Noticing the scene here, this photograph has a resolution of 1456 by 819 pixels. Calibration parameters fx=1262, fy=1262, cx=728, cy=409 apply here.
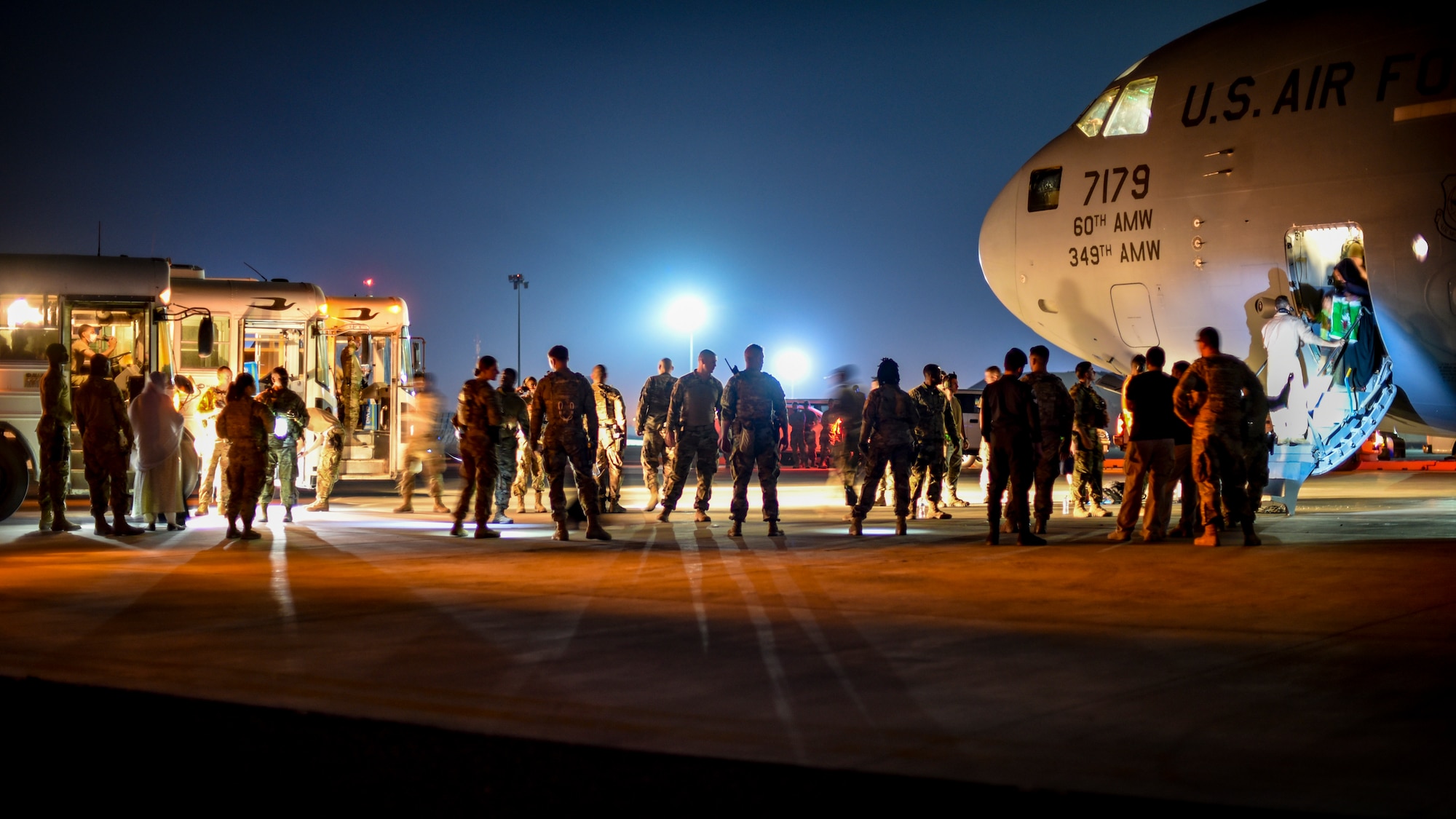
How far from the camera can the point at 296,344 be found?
1811 cm

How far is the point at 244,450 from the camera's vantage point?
1155cm

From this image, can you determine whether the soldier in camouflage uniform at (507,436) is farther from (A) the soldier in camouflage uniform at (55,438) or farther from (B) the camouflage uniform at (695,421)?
(A) the soldier in camouflage uniform at (55,438)

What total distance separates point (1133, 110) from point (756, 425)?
5686 mm

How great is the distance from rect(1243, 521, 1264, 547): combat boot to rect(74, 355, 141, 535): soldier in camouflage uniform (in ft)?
33.1

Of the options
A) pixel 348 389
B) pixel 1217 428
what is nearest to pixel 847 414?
pixel 1217 428

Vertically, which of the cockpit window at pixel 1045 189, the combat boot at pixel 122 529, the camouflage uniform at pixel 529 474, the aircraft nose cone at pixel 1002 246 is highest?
the cockpit window at pixel 1045 189

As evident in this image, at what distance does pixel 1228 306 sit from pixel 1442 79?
2942 millimetres

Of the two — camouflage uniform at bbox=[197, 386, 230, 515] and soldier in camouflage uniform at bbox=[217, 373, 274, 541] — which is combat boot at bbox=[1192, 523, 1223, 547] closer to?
soldier in camouflage uniform at bbox=[217, 373, 274, 541]

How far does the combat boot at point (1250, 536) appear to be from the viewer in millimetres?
10133

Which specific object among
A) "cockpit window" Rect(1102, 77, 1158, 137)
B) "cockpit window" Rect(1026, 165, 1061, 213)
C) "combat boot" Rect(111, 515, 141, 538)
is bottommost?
"combat boot" Rect(111, 515, 141, 538)

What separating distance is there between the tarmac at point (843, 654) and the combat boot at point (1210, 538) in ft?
0.52

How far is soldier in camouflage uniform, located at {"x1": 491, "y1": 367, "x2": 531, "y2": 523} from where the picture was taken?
1326 cm

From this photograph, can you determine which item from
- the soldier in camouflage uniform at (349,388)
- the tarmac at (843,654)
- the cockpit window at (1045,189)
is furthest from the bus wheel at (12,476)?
the cockpit window at (1045,189)

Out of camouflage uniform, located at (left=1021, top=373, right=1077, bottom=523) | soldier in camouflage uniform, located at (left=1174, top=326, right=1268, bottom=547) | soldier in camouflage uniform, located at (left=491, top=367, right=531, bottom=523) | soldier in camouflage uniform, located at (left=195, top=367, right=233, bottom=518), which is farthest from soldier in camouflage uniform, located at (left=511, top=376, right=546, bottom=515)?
soldier in camouflage uniform, located at (left=1174, top=326, right=1268, bottom=547)
